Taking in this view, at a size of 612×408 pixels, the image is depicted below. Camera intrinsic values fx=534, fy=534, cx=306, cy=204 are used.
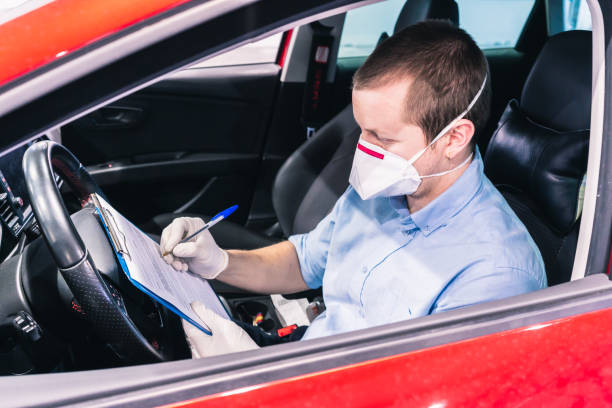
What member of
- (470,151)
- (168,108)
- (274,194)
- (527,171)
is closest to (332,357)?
(470,151)

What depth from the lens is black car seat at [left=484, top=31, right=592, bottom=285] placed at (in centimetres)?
112

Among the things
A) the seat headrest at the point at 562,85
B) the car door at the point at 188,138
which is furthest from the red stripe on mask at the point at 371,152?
the car door at the point at 188,138

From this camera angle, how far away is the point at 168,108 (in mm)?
2342

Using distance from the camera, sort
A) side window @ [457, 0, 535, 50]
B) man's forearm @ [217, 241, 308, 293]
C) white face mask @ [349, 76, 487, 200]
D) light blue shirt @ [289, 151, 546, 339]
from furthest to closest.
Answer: side window @ [457, 0, 535, 50], man's forearm @ [217, 241, 308, 293], white face mask @ [349, 76, 487, 200], light blue shirt @ [289, 151, 546, 339]

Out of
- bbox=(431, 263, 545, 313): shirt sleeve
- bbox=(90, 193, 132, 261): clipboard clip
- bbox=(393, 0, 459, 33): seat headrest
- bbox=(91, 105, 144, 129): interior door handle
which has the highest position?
bbox=(393, 0, 459, 33): seat headrest

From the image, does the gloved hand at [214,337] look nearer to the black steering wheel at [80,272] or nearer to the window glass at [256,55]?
the black steering wheel at [80,272]

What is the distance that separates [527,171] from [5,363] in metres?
1.16

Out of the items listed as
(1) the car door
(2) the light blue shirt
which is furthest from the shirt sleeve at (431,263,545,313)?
(1) the car door

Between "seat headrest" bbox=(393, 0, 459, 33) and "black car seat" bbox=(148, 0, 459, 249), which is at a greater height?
"seat headrest" bbox=(393, 0, 459, 33)

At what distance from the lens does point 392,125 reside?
1079 mm

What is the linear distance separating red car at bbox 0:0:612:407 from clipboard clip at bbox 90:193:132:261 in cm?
5

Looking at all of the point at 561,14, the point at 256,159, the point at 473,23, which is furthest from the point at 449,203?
the point at 473,23

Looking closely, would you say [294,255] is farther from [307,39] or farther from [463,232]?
[307,39]

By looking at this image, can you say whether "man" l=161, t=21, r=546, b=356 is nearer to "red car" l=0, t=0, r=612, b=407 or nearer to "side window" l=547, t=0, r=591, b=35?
"red car" l=0, t=0, r=612, b=407
